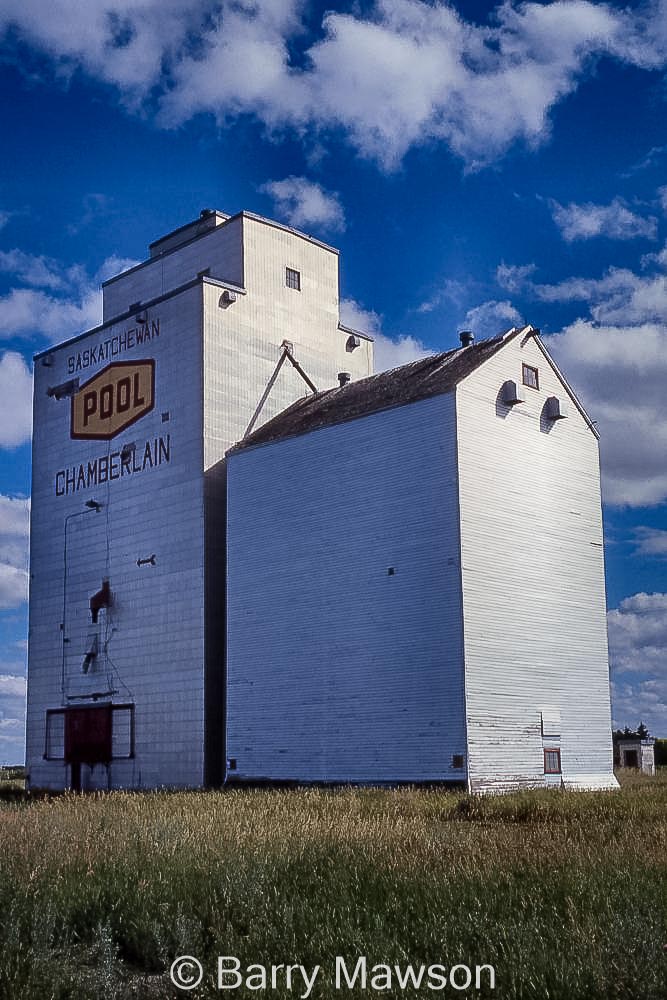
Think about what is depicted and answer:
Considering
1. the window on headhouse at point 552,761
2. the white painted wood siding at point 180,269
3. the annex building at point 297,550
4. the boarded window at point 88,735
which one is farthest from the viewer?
the white painted wood siding at point 180,269

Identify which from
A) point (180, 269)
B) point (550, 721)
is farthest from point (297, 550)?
point (180, 269)

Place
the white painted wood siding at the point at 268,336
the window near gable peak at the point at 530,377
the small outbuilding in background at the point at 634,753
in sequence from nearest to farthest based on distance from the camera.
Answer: the window near gable peak at the point at 530,377, the white painted wood siding at the point at 268,336, the small outbuilding in background at the point at 634,753

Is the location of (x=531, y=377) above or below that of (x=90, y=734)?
above

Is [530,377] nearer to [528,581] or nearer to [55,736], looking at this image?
[528,581]

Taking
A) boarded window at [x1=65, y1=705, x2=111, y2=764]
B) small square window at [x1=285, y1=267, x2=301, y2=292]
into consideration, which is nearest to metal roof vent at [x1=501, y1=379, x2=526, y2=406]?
small square window at [x1=285, y1=267, x2=301, y2=292]

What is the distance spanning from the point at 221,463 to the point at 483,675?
12.6 m

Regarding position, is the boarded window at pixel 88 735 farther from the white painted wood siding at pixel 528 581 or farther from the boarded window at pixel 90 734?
the white painted wood siding at pixel 528 581

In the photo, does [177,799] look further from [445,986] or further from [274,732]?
[445,986]

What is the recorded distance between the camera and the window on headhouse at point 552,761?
31719 mm

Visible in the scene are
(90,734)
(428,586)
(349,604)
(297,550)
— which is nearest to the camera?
(428,586)

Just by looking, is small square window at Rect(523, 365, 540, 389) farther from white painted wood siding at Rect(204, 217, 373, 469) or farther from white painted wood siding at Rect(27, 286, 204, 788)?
A: white painted wood siding at Rect(27, 286, 204, 788)

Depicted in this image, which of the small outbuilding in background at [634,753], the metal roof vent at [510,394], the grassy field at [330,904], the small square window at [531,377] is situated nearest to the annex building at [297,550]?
the metal roof vent at [510,394]

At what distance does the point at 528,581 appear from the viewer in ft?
107

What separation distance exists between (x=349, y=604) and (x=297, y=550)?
9.20 feet
